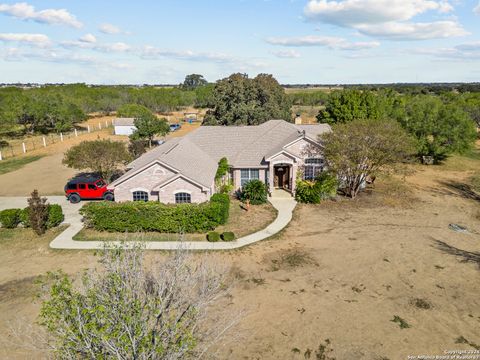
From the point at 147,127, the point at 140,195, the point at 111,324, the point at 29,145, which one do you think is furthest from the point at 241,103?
the point at 111,324

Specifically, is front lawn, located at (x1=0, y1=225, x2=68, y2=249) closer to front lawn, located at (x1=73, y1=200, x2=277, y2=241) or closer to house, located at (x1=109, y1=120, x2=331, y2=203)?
front lawn, located at (x1=73, y1=200, x2=277, y2=241)

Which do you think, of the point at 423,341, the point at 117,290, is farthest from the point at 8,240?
the point at 423,341

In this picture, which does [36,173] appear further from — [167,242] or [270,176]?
[270,176]

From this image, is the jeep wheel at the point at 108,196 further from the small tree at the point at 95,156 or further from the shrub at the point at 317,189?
the shrub at the point at 317,189

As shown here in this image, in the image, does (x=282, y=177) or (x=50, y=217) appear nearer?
(x=50, y=217)

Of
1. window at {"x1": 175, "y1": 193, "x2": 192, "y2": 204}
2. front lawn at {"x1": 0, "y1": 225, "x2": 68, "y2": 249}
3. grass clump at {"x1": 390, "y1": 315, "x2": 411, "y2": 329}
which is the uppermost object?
window at {"x1": 175, "y1": 193, "x2": 192, "y2": 204}

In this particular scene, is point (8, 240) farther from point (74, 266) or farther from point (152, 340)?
point (152, 340)

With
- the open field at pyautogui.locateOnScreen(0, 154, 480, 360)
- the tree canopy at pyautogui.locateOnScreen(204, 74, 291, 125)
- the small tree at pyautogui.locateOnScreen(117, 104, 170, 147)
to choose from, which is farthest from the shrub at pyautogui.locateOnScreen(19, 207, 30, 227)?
the tree canopy at pyautogui.locateOnScreen(204, 74, 291, 125)
